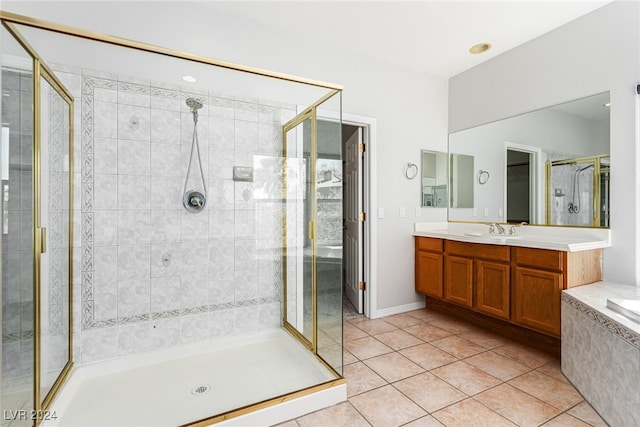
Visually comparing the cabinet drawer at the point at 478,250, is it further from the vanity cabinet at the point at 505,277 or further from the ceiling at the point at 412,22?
the ceiling at the point at 412,22

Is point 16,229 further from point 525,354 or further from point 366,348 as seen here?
point 525,354

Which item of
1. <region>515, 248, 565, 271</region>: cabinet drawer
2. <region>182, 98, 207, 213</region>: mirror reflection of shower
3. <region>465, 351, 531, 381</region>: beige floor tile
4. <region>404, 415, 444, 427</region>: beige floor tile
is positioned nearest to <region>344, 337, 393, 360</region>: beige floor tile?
<region>465, 351, 531, 381</region>: beige floor tile

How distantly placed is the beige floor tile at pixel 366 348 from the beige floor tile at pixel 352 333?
7cm

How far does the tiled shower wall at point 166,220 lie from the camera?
200 cm

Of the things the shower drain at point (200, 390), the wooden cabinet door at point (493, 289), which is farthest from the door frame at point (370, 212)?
the shower drain at point (200, 390)

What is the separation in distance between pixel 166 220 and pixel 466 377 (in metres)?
A: 2.35

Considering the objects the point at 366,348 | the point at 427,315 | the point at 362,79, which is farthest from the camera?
the point at 427,315

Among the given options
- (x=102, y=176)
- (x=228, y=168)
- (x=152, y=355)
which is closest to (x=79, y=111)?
(x=102, y=176)

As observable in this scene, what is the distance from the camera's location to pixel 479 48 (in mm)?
3090

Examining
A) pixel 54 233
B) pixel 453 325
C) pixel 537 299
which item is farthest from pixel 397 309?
pixel 54 233

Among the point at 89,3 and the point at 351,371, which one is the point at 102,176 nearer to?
the point at 89,3

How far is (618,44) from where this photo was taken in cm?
239

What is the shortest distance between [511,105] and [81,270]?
3.97m

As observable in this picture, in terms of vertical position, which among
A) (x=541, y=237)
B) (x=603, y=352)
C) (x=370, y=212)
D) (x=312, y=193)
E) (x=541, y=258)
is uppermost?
(x=312, y=193)
